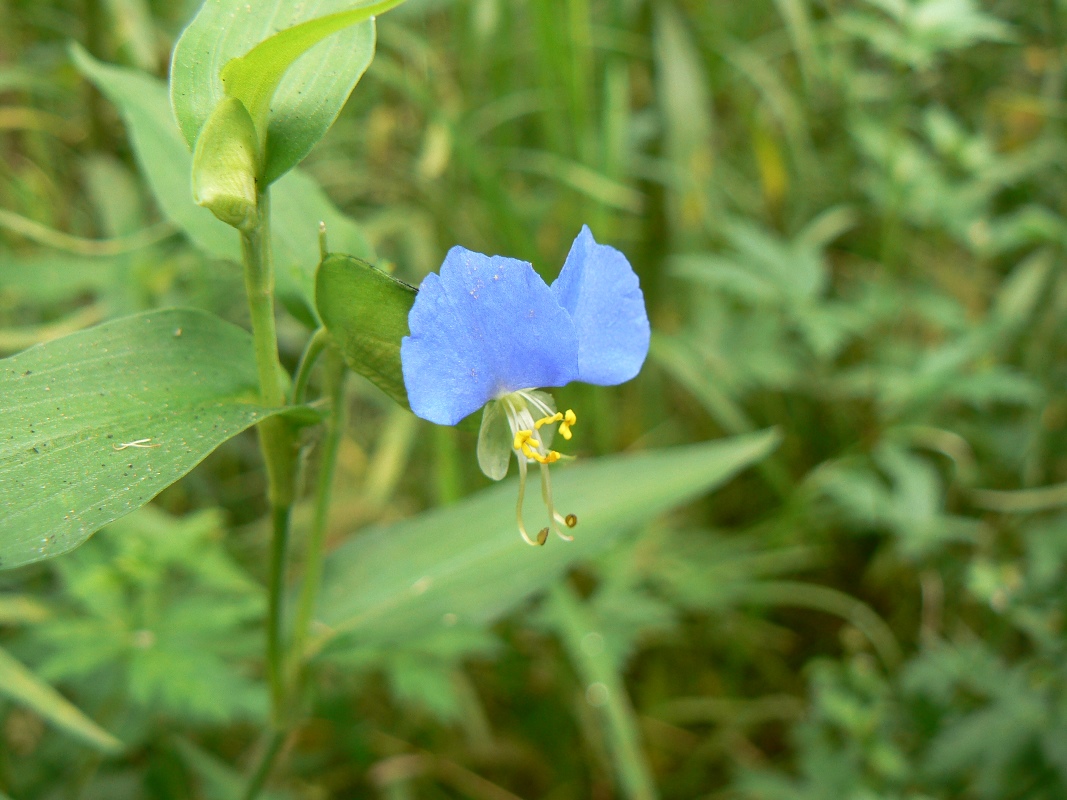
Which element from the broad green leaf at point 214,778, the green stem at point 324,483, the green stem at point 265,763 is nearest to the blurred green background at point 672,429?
the broad green leaf at point 214,778

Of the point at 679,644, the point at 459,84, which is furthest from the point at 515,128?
the point at 679,644

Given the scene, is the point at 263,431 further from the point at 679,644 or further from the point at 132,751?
the point at 679,644

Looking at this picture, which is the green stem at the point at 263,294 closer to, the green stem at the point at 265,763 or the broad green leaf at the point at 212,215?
the broad green leaf at the point at 212,215

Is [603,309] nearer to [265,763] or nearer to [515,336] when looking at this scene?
[515,336]

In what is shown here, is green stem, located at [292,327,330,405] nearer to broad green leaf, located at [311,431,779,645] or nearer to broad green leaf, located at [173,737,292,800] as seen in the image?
broad green leaf, located at [311,431,779,645]

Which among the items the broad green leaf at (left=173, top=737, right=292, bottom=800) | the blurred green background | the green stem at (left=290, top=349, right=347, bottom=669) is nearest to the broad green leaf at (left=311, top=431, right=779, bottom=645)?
the green stem at (left=290, top=349, right=347, bottom=669)

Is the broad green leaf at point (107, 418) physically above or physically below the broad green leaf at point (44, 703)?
above
